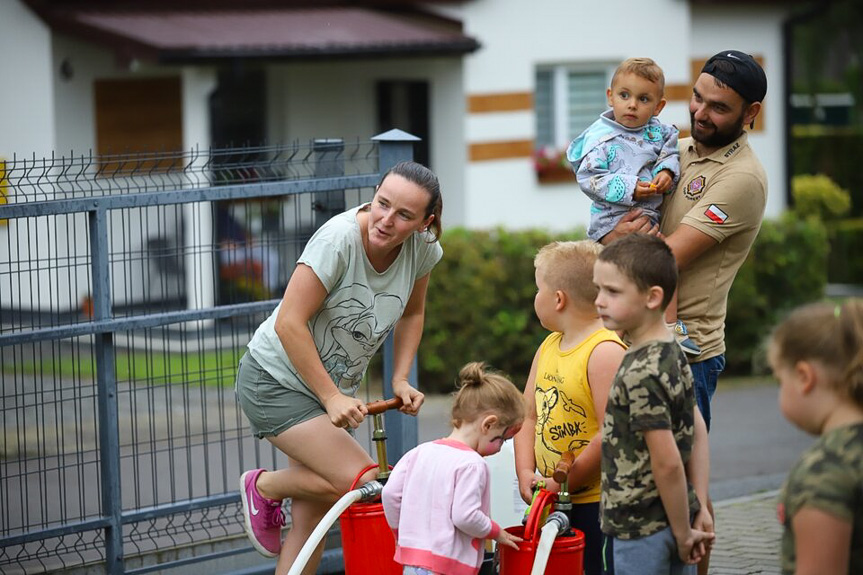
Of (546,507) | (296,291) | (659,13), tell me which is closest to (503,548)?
(546,507)

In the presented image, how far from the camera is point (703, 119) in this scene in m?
4.29

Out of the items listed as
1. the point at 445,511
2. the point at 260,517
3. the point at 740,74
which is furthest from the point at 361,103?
the point at 445,511

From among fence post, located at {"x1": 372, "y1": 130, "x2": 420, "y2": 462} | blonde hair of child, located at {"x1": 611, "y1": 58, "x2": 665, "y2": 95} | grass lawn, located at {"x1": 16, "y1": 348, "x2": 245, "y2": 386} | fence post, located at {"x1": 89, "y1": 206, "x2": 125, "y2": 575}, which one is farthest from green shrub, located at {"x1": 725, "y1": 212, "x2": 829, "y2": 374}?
fence post, located at {"x1": 89, "y1": 206, "x2": 125, "y2": 575}

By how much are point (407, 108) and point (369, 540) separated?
12056mm

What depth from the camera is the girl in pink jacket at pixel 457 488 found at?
3850mm

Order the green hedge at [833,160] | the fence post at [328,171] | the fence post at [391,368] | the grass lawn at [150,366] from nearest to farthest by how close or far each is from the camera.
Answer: the grass lawn at [150,366], the fence post at [391,368], the fence post at [328,171], the green hedge at [833,160]

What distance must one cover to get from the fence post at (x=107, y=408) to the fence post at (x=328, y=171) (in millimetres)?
1054

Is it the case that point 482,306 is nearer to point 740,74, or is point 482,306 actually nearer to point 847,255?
point 740,74

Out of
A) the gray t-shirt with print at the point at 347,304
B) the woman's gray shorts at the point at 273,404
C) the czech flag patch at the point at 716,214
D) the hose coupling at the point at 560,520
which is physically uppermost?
the czech flag patch at the point at 716,214

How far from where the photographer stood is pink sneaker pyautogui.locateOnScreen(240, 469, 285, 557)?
15.8 ft

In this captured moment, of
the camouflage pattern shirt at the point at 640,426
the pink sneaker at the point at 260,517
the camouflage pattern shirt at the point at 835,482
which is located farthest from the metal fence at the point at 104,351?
the camouflage pattern shirt at the point at 835,482

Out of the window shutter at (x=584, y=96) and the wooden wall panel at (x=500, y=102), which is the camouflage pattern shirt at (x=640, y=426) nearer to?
the wooden wall panel at (x=500, y=102)

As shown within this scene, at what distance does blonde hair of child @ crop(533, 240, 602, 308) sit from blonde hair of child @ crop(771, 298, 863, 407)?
3.82ft

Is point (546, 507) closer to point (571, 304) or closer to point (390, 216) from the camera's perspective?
point (571, 304)
